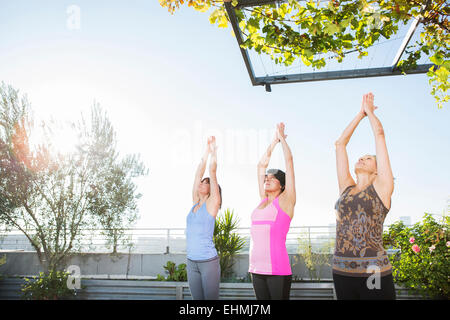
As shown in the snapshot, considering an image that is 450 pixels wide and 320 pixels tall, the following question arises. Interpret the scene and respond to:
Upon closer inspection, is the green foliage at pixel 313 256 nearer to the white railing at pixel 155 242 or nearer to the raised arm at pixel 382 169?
the white railing at pixel 155 242

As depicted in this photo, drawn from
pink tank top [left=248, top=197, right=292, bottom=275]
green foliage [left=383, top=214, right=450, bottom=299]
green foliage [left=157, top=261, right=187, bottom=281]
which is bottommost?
green foliage [left=157, top=261, right=187, bottom=281]

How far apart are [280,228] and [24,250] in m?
7.99

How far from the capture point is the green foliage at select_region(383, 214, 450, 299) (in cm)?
352

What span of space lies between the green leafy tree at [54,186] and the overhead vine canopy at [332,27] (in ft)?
19.3

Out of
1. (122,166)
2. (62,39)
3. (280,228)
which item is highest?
(62,39)

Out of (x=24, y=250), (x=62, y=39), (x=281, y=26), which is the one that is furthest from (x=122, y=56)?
(x=24, y=250)

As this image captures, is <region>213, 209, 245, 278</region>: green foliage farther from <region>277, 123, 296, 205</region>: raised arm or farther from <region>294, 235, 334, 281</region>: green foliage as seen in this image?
<region>277, 123, 296, 205</region>: raised arm

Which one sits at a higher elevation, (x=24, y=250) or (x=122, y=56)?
(x=122, y=56)

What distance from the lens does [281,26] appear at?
2529 mm

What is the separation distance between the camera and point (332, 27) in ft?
6.98

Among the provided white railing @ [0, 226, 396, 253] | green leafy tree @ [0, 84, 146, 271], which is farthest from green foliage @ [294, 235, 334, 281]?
green leafy tree @ [0, 84, 146, 271]

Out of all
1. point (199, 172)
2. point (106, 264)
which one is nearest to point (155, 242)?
point (106, 264)
